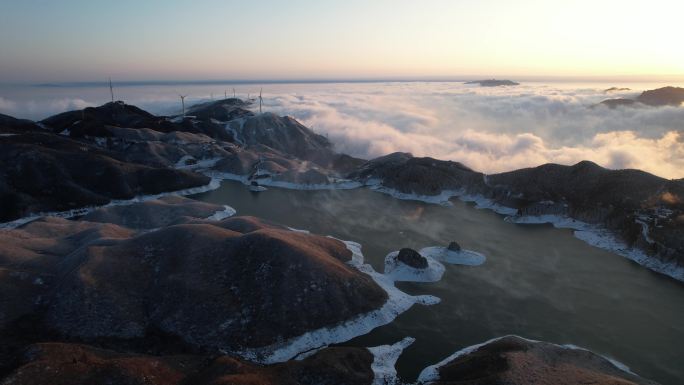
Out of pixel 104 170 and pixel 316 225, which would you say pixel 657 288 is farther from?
pixel 104 170

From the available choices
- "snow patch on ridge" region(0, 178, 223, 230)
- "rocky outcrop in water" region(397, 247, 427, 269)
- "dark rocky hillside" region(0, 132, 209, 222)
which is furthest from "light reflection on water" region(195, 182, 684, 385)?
"dark rocky hillside" region(0, 132, 209, 222)

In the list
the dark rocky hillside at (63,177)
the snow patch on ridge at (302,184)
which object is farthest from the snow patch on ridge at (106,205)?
the snow patch on ridge at (302,184)

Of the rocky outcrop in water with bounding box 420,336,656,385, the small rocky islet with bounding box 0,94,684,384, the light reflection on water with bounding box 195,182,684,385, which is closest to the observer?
the rocky outcrop in water with bounding box 420,336,656,385

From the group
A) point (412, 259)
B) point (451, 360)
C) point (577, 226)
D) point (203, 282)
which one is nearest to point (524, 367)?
point (451, 360)

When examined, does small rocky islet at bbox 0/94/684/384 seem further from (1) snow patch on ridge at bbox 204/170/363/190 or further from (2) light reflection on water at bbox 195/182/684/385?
(1) snow patch on ridge at bbox 204/170/363/190

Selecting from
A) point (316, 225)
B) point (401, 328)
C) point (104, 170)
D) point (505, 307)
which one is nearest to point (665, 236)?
point (505, 307)

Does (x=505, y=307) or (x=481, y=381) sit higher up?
(x=481, y=381)
